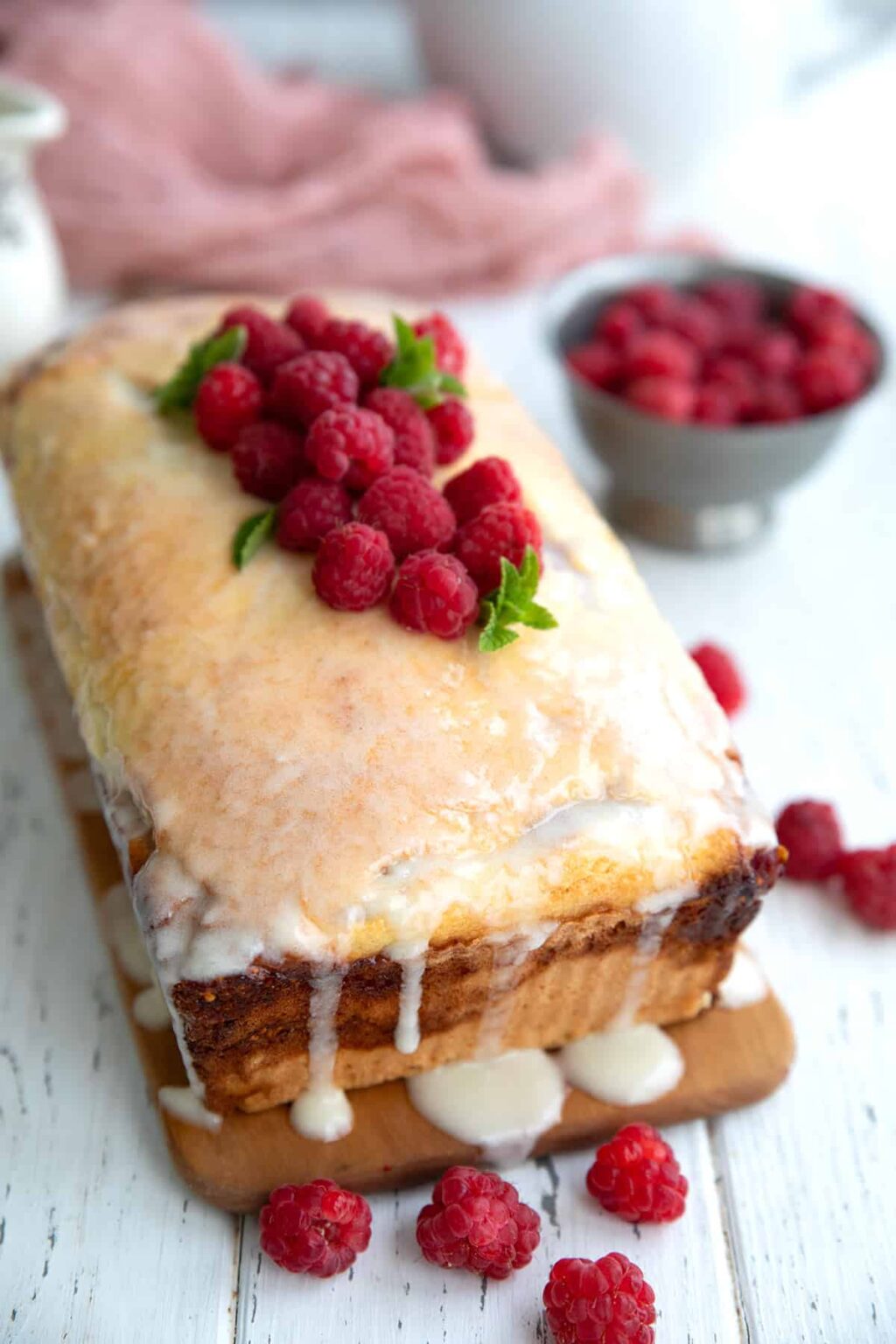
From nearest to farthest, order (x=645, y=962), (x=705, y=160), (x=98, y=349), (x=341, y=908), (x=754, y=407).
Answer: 1. (x=341, y=908)
2. (x=645, y=962)
3. (x=98, y=349)
4. (x=754, y=407)
5. (x=705, y=160)

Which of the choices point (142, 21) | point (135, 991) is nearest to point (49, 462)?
point (135, 991)

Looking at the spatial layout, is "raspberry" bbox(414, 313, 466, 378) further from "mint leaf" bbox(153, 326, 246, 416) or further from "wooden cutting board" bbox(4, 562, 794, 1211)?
"wooden cutting board" bbox(4, 562, 794, 1211)

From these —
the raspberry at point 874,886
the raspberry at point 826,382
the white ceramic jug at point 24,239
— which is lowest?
the raspberry at point 874,886

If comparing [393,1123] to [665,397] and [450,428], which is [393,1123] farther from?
[665,397]

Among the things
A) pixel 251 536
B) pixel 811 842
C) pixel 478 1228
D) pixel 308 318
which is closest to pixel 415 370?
pixel 308 318

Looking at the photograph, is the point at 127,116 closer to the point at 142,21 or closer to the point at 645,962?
the point at 142,21

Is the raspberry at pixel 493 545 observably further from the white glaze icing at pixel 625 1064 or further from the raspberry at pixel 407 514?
the white glaze icing at pixel 625 1064

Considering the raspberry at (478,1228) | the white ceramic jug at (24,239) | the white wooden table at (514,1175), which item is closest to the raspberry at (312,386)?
the white wooden table at (514,1175)
